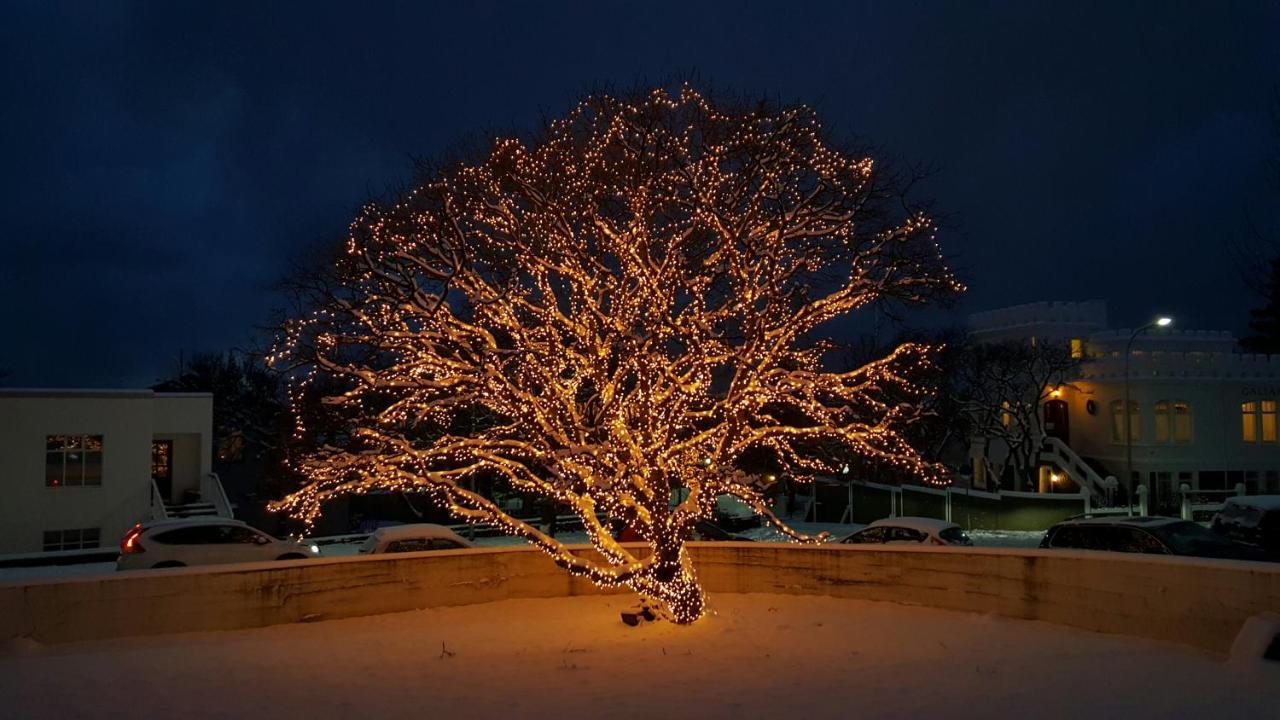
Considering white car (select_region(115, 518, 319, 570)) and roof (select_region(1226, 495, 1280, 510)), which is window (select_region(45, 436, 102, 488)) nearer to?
white car (select_region(115, 518, 319, 570))

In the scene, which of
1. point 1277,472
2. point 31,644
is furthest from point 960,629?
point 1277,472

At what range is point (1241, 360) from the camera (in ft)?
132

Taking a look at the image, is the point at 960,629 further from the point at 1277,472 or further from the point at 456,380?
the point at 1277,472

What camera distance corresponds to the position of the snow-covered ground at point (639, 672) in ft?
25.1

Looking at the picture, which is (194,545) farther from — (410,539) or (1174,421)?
(1174,421)

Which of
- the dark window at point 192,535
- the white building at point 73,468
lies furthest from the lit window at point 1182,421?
the dark window at point 192,535

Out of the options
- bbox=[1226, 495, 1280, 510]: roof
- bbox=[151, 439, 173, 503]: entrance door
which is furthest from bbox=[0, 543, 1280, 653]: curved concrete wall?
bbox=[151, 439, 173, 503]: entrance door

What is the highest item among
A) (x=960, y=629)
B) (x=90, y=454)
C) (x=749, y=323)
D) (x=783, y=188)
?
(x=783, y=188)

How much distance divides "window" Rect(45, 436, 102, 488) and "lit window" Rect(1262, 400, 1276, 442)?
41.5m

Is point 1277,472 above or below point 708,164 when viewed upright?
below

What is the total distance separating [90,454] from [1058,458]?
34.4 metres

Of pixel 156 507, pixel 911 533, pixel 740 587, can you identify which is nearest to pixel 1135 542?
pixel 911 533

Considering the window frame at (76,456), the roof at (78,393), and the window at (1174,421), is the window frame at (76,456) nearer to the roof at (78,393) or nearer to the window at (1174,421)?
the roof at (78,393)

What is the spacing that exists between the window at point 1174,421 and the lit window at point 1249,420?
2.26 m
